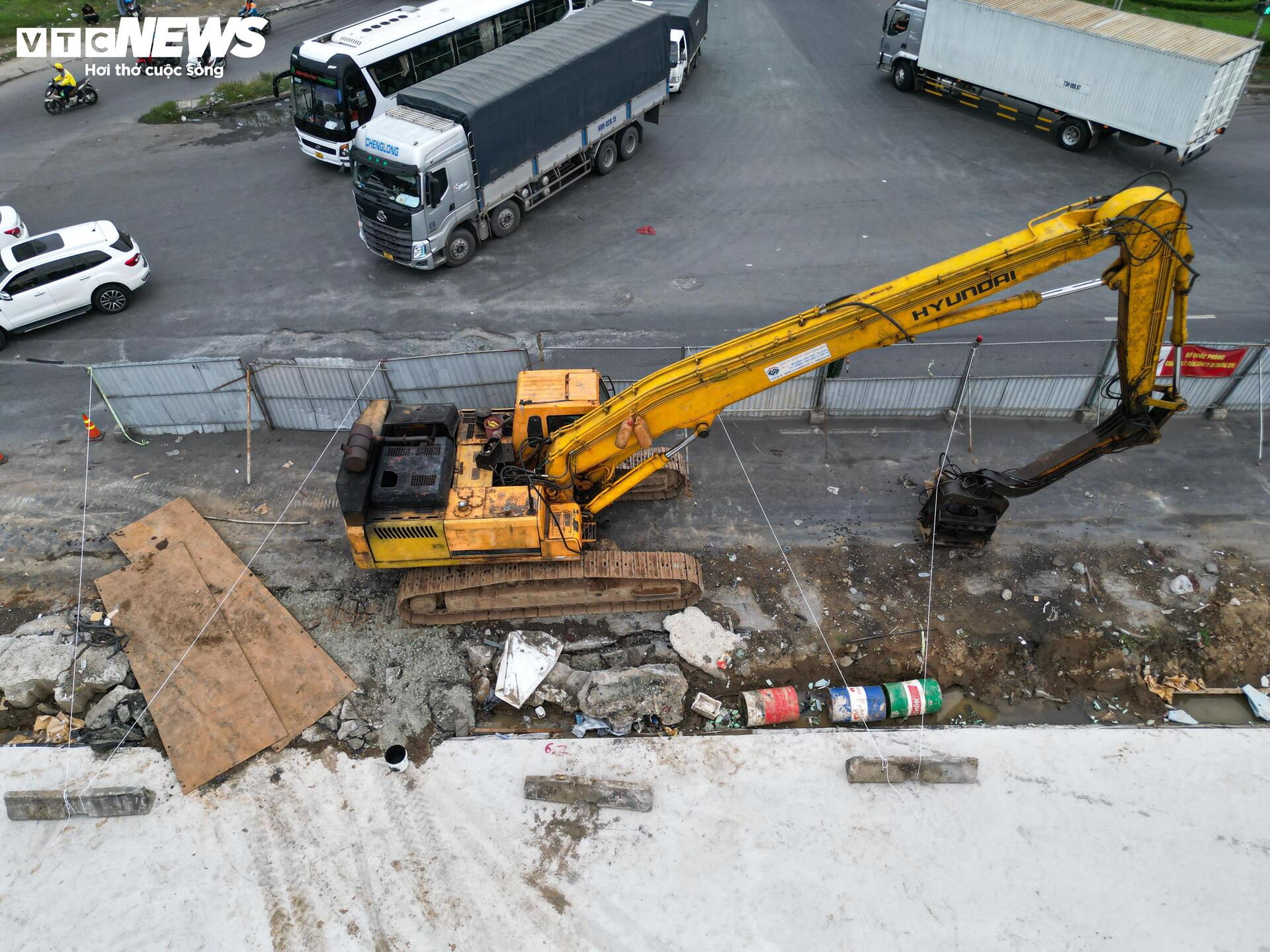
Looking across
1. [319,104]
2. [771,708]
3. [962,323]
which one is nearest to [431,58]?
[319,104]

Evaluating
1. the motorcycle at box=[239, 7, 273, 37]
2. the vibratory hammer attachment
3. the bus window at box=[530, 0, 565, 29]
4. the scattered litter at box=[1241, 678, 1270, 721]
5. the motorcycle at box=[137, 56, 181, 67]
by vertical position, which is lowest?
the scattered litter at box=[1241, 678, 1270, 721]

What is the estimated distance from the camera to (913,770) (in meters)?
9.09

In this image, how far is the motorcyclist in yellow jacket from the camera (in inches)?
931

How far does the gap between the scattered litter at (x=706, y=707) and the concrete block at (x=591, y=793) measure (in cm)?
121

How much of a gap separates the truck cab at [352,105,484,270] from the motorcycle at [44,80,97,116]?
14572mm

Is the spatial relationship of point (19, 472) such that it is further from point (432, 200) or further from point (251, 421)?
point (432, 200)

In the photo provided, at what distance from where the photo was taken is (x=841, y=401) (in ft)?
44.7

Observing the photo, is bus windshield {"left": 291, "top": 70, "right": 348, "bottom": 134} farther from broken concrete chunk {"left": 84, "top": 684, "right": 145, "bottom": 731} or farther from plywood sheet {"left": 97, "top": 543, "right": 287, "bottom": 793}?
broken concrete chunk {"left": 84, "top": 684, "right": 145, "bottom": 731}

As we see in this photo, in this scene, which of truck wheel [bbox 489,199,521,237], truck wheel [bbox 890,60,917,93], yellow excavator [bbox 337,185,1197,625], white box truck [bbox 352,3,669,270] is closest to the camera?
yellow excavator [bbox 337,185,1197,625]

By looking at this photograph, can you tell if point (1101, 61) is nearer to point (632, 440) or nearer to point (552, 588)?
point (632, 440)

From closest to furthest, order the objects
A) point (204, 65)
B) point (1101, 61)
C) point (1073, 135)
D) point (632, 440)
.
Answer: point (632, 440) < point (1101, 61) < point (1073, 135) < point (204, 65)

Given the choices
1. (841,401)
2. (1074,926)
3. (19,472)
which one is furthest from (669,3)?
(1074,926)

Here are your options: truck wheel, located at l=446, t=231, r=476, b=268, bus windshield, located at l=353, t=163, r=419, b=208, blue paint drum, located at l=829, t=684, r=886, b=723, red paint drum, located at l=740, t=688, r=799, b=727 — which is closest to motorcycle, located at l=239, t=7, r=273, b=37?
bus windshield, located at l=353, t=163, r=419, b=208

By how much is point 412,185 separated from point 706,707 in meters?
12.0
